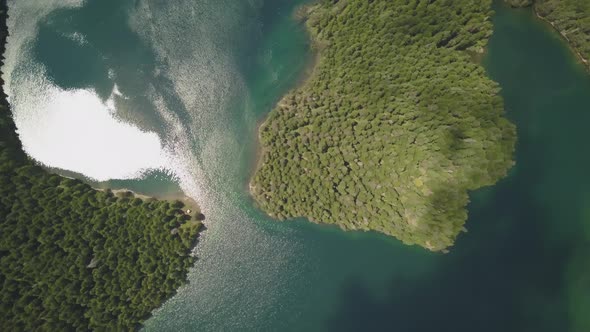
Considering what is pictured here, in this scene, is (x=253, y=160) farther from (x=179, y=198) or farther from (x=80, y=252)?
(x=80, y=252)

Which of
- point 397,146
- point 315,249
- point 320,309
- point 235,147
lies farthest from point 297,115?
point 320,309

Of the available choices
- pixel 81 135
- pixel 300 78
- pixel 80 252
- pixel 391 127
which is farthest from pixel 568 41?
pixel 80 252

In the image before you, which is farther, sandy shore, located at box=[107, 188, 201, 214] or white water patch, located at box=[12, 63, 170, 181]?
white water patch, located at box=[12, 63, 170, 181]

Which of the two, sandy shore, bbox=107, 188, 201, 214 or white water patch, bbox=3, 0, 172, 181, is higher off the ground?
white water patch, bbox=3, 0, 172, 181

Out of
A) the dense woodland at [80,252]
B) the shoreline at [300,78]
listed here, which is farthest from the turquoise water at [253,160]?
the dense woodland at [80,252]

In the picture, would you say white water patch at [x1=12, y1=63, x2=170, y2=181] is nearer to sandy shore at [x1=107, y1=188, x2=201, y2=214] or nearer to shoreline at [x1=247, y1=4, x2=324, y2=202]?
sandy shore at [x1=107, y1=188, x2=201, y2=214]

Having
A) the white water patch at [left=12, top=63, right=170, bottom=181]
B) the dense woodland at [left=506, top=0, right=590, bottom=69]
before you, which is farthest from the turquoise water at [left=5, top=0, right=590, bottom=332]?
the dense woodland at [left=506, top=0, right=590, bottom=69]

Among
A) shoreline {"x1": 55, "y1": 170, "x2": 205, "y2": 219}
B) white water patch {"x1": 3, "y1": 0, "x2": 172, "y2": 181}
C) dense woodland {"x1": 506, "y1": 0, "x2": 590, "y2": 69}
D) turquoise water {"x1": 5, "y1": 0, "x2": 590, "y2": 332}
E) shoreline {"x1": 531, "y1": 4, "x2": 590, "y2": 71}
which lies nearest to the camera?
dense woodland {"x1": 506, "y1": 0, "x2": 590, "y2": 69}
